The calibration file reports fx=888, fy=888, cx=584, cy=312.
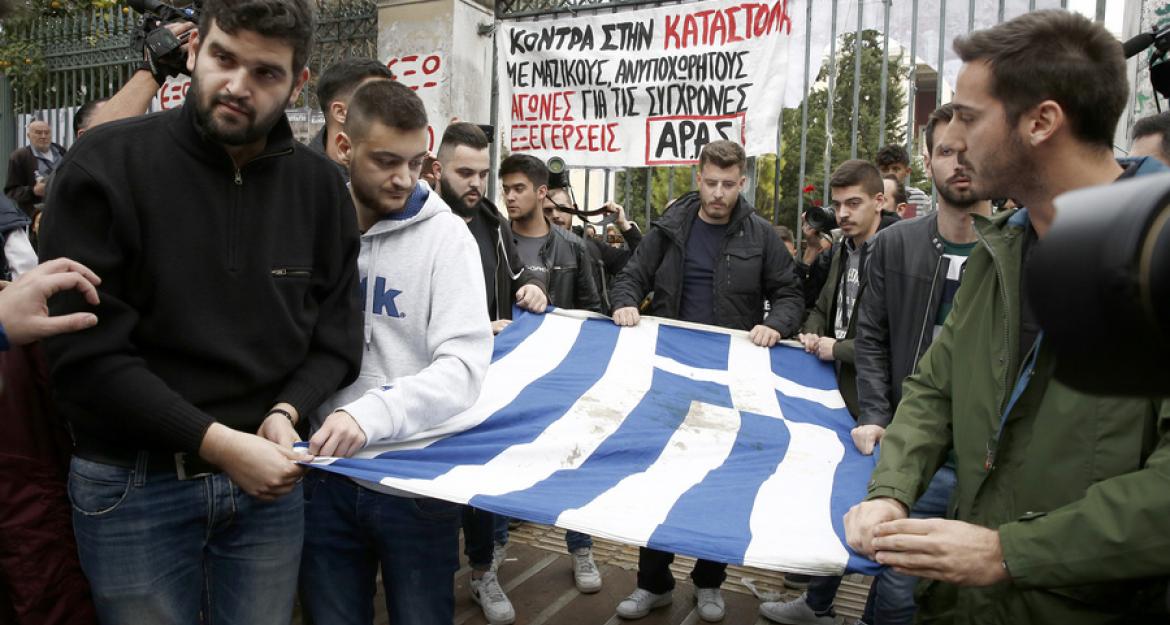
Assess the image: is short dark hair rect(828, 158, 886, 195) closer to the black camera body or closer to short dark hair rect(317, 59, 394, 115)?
short dark hair rect(317, 59, 394, 115)

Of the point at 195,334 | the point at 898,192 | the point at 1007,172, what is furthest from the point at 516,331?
the point at 898,192

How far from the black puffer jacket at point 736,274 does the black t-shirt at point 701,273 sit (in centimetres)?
4

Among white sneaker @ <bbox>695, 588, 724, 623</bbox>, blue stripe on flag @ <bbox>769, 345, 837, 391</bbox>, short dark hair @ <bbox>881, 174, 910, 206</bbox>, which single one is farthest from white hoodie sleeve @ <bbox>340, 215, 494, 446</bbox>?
short dark hair @ <bbox>881, 174, 910, 206</bbox>

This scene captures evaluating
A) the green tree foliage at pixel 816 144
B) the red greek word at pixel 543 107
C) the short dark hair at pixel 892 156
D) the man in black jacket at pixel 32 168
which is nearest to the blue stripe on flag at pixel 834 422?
the short dark hair at pixel 892 156

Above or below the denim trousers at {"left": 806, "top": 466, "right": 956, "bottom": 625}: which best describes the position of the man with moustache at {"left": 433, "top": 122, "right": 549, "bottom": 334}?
above

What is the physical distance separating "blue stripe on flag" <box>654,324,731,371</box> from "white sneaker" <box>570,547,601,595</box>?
1.13 metres

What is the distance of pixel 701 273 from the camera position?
450 cm

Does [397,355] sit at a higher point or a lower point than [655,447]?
higher

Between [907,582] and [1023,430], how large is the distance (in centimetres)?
119

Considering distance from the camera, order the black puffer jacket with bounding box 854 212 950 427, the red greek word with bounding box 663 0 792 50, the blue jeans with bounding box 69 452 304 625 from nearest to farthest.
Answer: the blue jeans with bounding box 69 452 304 625 < the black puffer jacket with bounding box 854 212 950 427 < the red greek word with bounding box 663 0 792 50

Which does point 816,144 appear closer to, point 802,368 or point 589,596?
point 802,368

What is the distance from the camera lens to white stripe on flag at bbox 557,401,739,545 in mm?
2180

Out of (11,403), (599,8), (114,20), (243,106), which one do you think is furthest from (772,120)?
(114,20)

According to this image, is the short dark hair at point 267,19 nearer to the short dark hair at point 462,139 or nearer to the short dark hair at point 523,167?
the short dark hair at point 462,139
